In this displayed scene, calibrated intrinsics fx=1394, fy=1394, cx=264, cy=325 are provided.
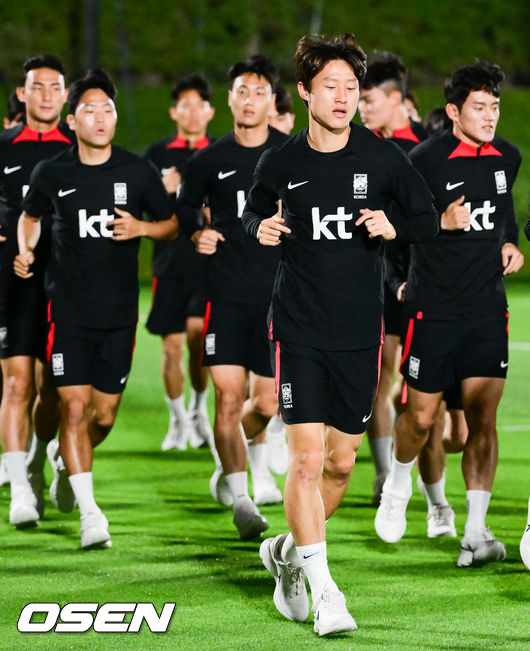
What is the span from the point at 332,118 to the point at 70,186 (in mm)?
2075

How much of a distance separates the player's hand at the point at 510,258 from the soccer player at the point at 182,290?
12.6 ft

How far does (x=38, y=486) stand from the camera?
27.1 ft

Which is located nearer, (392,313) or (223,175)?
(223,175)

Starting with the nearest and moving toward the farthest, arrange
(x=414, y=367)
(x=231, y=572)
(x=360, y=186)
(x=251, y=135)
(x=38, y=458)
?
(x=360, y=186), (x=231, y=572), (x=414, y=367), (x=251, y=135), (x=38, y=458)

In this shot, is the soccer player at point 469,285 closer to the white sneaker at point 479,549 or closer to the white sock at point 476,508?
the white sock at point 476,508

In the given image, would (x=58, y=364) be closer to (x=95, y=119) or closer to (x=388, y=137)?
(x=95, y=119)

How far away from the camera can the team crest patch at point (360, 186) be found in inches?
234

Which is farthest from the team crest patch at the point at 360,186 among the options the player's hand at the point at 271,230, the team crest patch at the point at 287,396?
the team crest patch at the point at 287,396

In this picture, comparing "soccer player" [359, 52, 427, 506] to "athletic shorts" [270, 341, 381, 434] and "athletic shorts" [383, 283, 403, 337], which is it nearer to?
"athletic shorts" [383, 283, 403, 337]

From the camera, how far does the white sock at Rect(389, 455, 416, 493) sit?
7.39 m

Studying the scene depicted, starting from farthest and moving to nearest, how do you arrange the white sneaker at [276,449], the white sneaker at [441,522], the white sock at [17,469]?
the white sneaker at [276,449]
the white sock at [17,469]
the white sneaker at [441,522]

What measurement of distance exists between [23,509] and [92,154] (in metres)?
1.98

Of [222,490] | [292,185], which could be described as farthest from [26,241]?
[292,185]

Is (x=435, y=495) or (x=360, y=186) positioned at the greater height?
(x=360, y=186)
